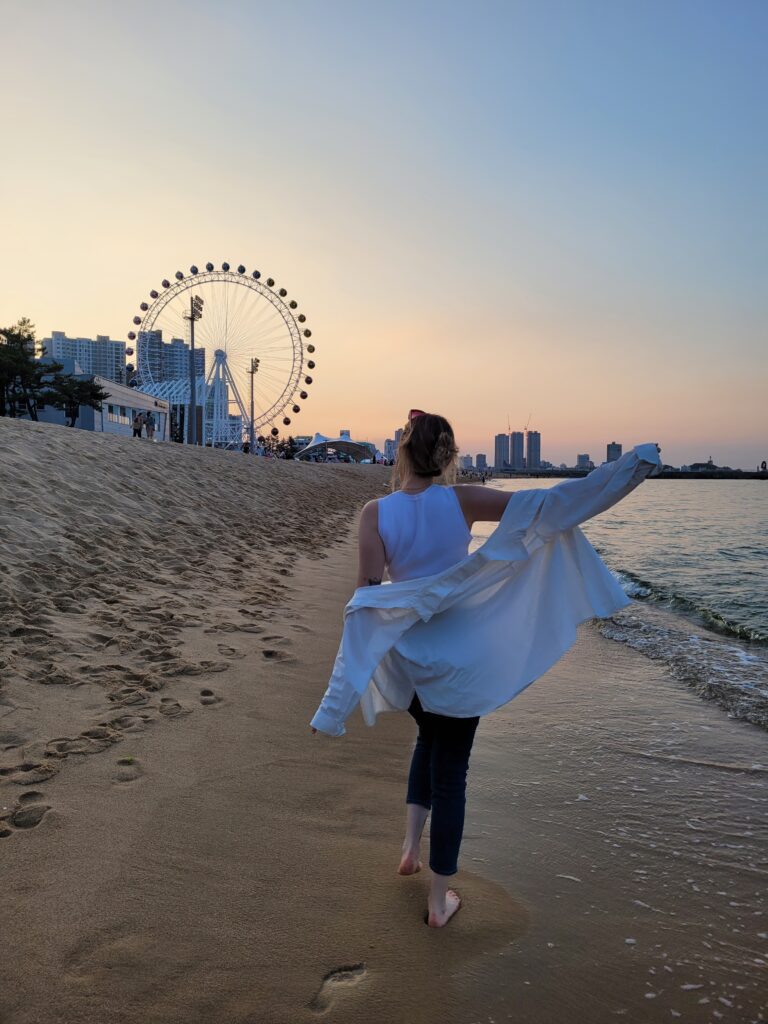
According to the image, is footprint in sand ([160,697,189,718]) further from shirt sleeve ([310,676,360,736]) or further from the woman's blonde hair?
the woman's blonde hair

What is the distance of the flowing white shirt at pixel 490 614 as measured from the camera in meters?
2.34

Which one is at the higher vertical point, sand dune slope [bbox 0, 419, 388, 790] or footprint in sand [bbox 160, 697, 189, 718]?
sand dune slope [bbox 0, 419, 388, 790]

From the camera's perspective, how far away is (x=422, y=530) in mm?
2398

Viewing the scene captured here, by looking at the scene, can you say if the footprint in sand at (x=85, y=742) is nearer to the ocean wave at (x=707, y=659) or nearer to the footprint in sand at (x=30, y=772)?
the footprint in sand at (x=30, y=772)

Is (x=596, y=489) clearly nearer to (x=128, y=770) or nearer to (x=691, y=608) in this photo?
(x=128, y=770)

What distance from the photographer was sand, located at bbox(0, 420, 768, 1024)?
2109 mm

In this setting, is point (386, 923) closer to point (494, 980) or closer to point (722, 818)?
point (494, 980)

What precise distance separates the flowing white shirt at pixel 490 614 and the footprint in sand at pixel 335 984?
73cm

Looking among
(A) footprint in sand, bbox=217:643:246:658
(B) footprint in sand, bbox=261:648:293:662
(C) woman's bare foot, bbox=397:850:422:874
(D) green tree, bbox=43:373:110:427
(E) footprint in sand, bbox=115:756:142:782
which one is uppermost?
(D) green tree, bbox=43:373:110:427

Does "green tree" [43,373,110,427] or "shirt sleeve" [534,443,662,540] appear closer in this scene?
"shirt sleeve" [534,443,662,540]

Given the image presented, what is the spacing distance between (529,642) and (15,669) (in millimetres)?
3267

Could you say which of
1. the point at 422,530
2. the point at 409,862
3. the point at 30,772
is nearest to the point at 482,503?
the point at 422,530

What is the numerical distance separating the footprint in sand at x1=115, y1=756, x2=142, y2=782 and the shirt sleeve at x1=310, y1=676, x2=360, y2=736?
1.36 m

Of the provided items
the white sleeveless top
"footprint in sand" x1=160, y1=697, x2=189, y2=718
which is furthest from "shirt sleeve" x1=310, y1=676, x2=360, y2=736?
"footprint in sand" x1=160, y1=697, x2=189, y2=718
